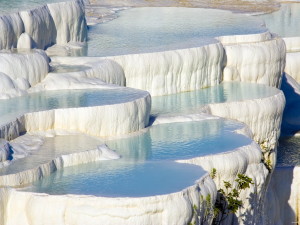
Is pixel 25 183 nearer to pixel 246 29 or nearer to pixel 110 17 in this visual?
pixel 246 29

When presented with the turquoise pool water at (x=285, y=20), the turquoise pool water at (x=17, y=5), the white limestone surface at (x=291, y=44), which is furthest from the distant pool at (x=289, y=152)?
the turquoise pool water at (x=17, y=5)

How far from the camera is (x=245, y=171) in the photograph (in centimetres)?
1581

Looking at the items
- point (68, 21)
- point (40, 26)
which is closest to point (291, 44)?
point (68, 21)

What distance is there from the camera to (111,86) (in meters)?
17.6

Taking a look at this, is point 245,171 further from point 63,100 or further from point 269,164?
point 63,100

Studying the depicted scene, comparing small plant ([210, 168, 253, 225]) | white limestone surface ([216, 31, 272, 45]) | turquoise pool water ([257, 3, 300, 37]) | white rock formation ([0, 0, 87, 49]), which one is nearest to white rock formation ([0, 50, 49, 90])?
white rock formation ([0, 0, 87, 49])

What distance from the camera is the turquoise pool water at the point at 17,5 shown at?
1972 cm

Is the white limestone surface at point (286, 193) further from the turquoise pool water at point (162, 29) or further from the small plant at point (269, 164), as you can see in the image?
the turquoise pool water at point (162, 29)

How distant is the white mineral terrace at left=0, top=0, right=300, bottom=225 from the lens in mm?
13312

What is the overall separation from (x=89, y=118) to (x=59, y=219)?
123 inches

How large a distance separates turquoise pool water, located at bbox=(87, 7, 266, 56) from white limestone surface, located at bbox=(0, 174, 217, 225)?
22.9ft

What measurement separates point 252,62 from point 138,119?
565cm

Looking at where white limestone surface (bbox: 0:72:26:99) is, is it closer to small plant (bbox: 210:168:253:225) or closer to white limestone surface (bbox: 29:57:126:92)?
white limestone surface (bbox: 29:57:126:92)

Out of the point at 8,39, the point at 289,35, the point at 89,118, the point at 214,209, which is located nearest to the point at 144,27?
the point at 289,35
